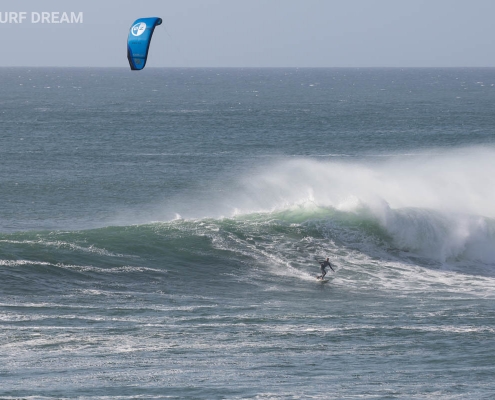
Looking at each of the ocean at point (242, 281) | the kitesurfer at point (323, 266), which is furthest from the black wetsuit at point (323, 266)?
the ocean at point (242, 281)

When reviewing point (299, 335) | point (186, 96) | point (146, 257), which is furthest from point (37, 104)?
point (299, 335)

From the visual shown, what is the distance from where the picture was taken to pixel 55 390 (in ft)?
54.1

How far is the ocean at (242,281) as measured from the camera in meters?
17.9

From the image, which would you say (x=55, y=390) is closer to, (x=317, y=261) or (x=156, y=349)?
(x=156, y=349)

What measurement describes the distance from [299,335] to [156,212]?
24.3 meters
